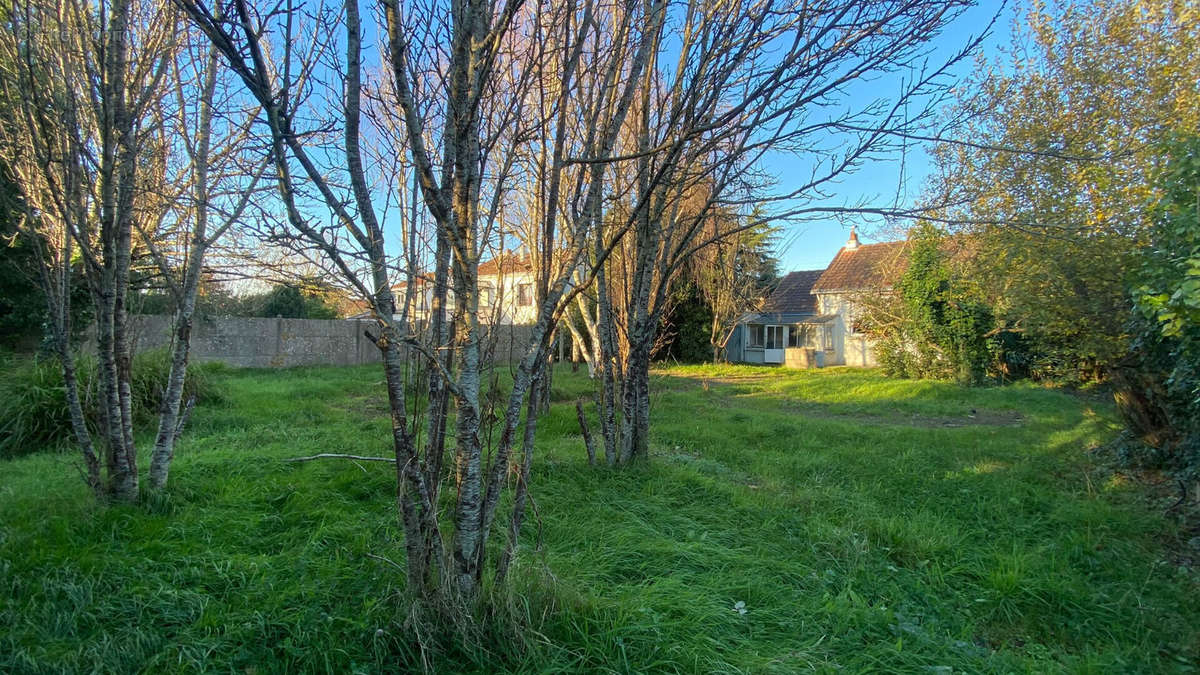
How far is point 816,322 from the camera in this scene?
22.0 metres

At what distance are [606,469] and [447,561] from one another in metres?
2.68

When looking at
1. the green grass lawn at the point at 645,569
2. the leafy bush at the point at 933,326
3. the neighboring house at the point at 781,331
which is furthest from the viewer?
the neighboring house at the point at 781,331

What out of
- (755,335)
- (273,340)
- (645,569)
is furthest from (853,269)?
(645,569)

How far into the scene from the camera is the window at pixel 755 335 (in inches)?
987

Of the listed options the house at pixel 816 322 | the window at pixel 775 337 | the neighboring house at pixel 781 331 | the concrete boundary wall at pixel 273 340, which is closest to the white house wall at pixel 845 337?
the house at pixel 816 322

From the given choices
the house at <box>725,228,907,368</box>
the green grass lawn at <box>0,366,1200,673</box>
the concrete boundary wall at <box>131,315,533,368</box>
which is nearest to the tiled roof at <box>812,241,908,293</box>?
the house at <box>725,228,907,368</box>

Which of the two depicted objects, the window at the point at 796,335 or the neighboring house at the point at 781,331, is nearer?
the neighboring house at the point at 781,331

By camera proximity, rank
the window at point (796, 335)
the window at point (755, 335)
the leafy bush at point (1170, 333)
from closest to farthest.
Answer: the leafy bush at point (1170, 333) → the window at point (796, 335) → the window at point (755, 335)

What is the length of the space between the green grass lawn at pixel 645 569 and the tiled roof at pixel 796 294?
63.2 ft

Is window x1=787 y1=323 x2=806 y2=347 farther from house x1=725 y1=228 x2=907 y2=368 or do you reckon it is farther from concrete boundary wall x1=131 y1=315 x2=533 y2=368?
concrete boundary wall x1=131 y1=315 x2=533 y2=368

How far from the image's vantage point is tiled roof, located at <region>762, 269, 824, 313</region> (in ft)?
80.7

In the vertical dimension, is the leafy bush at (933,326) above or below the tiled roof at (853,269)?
below

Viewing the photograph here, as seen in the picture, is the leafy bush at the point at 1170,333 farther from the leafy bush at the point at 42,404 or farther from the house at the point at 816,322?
the house at the point at 816,322

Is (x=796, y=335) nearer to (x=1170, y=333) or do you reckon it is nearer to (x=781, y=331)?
(x=781, y=331)
